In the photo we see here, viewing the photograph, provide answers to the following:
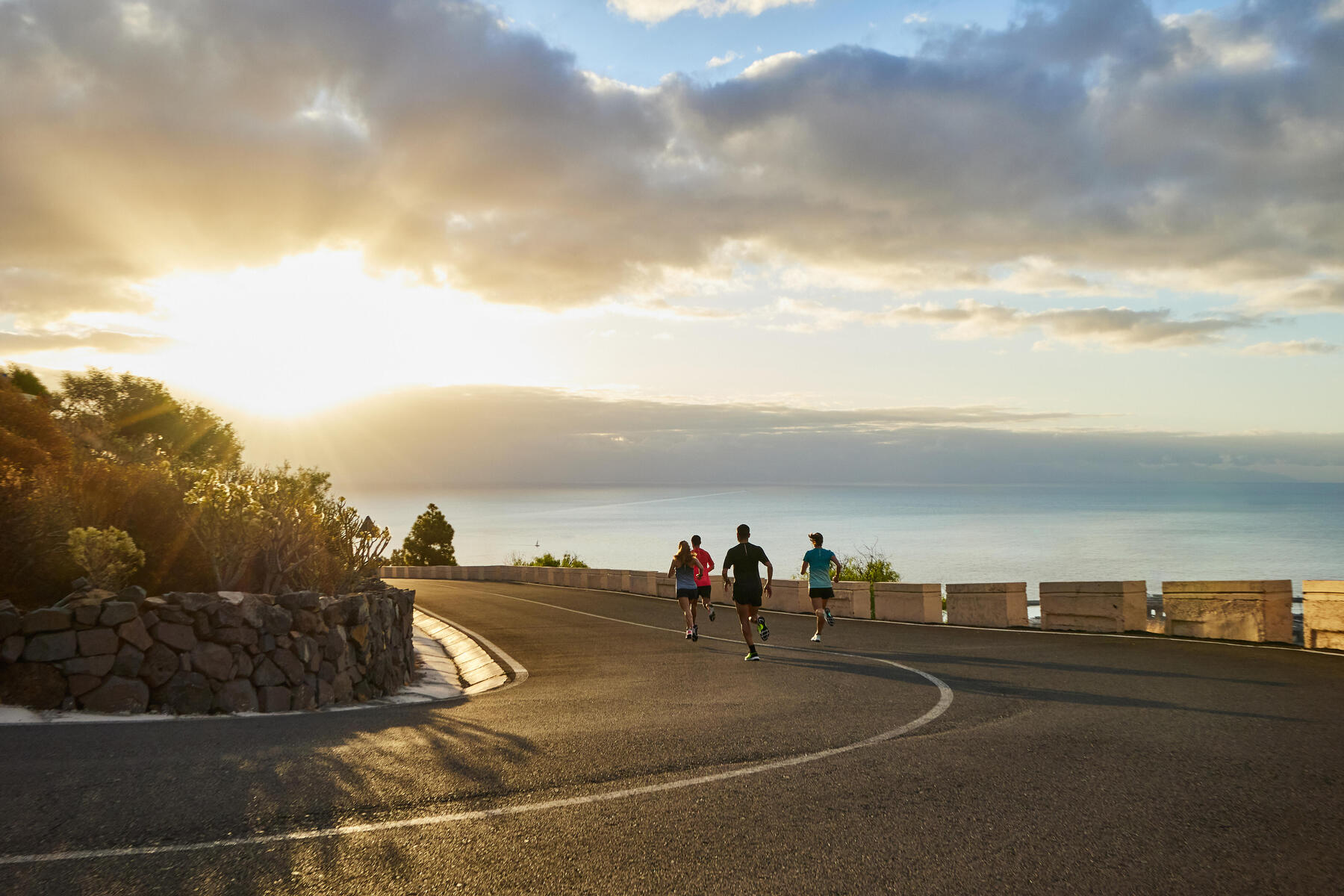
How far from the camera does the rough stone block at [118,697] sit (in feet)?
27.2

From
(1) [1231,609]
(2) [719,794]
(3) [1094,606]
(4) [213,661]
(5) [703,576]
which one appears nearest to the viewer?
(2) [719,794]

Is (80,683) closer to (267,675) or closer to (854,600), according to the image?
(267,675)

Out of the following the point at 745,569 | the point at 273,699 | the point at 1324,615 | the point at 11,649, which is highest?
the point at 745,569

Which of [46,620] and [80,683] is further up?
[46,620]

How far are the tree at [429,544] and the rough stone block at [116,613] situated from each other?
65.5m

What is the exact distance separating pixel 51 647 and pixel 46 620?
9.5 inches

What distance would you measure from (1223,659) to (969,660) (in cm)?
321

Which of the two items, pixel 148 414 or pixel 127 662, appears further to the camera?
pixel 148 414

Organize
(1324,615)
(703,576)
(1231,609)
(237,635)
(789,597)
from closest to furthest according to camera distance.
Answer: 1. (237,635)
2. (1324,615)
3. (1231,609)
4. (703,576)
5. (789,597)

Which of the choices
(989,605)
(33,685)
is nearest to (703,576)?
(989,605)

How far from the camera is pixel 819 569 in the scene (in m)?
15.8

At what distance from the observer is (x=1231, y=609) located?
14.1m

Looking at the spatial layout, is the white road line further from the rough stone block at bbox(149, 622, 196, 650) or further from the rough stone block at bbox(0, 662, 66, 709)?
the rough stone block at bbox(149, 622, 196, 650)

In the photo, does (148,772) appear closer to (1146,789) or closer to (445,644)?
(1146,789)
